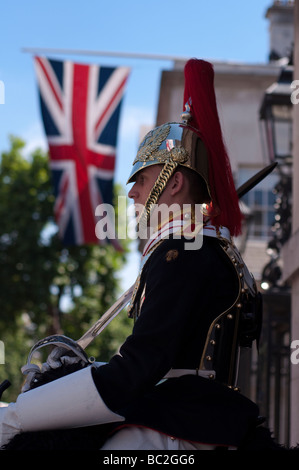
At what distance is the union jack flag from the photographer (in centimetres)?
1656

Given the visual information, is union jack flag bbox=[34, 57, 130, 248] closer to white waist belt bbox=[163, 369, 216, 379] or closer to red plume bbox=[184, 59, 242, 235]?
red plume bbox=[184, 59, 242, 235]

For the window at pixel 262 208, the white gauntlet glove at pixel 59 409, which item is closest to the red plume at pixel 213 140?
the white gauntlet glove at pixel 59 409

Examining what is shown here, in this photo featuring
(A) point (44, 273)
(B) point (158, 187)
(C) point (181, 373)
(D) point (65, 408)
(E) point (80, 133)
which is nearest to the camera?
(D) point (65, 408)

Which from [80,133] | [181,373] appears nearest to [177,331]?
[181,373]

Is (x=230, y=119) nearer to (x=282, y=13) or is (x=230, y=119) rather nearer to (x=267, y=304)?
(x=282, y=13)

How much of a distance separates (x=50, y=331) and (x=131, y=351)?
1009 inches

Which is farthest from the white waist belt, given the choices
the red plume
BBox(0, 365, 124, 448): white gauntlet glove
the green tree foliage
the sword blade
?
the green tree foliage

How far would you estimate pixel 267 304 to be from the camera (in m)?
8.19

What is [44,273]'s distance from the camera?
88.6ft

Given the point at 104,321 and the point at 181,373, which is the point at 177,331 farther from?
the point at 104,321

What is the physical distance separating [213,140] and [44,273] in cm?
2379

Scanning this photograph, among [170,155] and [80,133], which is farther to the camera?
[80,133]

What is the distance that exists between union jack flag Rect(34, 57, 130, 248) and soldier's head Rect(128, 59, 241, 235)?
43.5 feet
